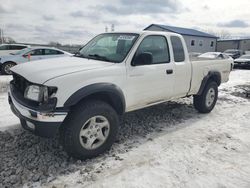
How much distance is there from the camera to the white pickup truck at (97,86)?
2908 mm

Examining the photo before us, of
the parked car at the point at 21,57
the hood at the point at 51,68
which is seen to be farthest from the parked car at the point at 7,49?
the hood at the point at 51,68

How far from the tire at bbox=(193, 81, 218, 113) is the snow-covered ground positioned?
1.79 ft

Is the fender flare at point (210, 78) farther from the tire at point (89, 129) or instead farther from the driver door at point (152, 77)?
the tire at point (89, 129)

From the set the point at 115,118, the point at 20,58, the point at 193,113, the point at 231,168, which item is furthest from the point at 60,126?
A: the point at 20,58

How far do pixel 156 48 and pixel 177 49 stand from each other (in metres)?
0.63

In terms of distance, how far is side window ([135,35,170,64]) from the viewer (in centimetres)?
400

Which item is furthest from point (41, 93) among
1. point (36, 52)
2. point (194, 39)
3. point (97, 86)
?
point (194, 39)

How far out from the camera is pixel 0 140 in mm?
3811

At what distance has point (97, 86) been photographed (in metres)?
3.18

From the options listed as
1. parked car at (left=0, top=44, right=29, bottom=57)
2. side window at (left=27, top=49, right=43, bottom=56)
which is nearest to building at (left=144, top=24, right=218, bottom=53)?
parked car at (left=0, top=44, right=29, bottom=57)

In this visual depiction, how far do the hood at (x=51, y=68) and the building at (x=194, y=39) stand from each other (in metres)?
33.3

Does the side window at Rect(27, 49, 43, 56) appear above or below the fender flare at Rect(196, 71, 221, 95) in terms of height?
above

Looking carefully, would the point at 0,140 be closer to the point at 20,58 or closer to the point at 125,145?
the point at 125,145

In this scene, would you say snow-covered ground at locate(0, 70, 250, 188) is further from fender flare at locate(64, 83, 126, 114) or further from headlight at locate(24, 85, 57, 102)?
headlight at locate(24, 85, 57, 102)
